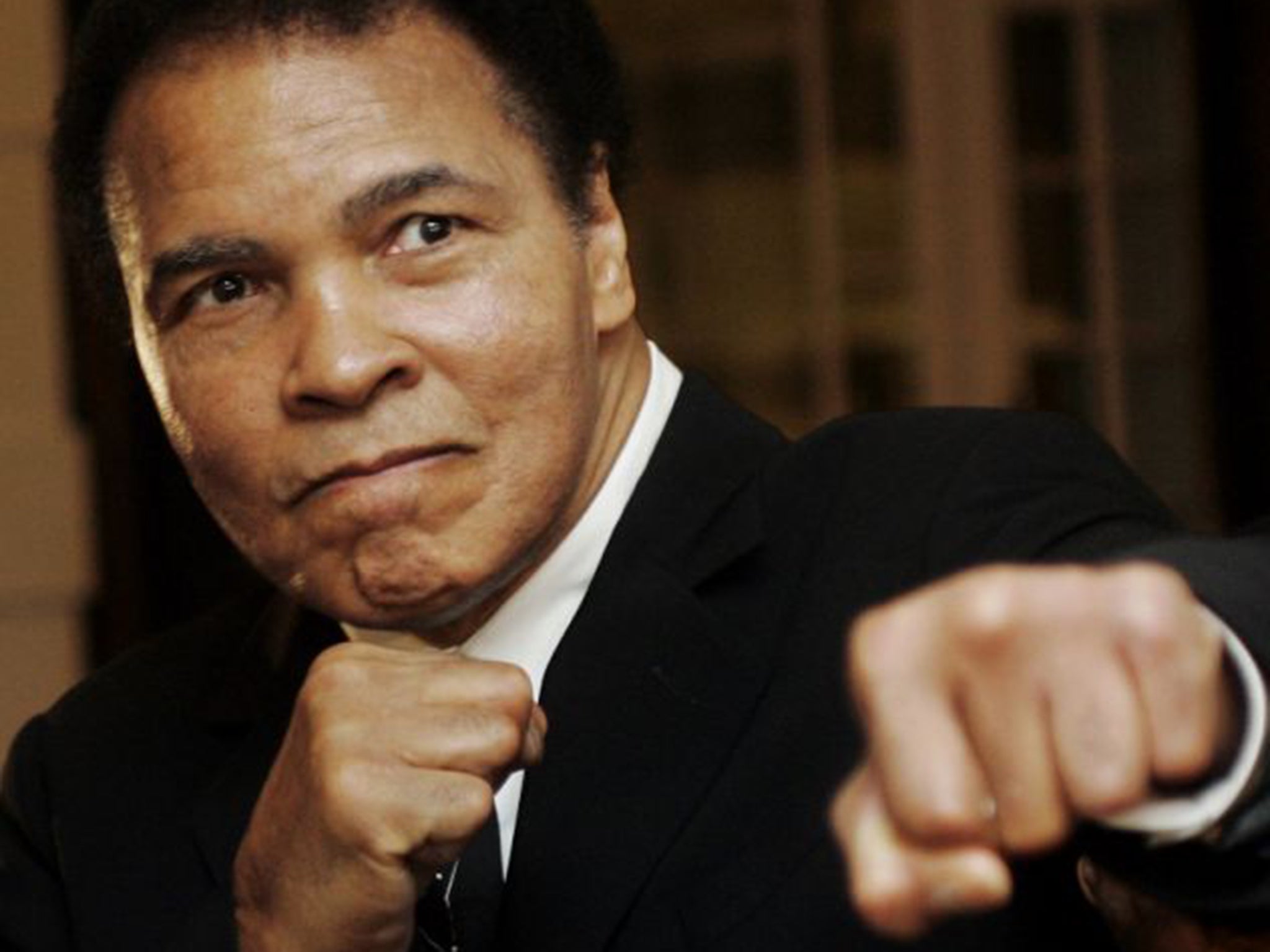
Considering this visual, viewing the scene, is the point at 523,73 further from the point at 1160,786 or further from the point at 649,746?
the point at 1160,786

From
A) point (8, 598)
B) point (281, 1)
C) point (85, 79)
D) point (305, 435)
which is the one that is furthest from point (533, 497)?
point (8, 598)

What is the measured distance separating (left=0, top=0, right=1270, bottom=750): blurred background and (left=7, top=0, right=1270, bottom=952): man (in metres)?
1.55

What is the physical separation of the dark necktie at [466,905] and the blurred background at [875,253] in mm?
1797

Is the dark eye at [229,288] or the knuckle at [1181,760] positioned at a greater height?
the dark eye at [229,288]

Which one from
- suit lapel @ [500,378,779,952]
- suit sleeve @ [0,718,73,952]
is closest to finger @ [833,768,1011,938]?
suit lapel @ [500,378,779,952]

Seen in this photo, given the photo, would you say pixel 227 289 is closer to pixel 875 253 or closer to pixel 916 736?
pixel 916 736

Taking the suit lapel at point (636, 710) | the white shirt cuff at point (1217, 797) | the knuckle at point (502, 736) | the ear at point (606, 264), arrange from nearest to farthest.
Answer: the white shirt cuff at point (1217, 797), the knuckle at point (502, 736), the suit lapel at point (636, 710), the ear at point (606, 264)

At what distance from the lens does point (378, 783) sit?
1.30 m

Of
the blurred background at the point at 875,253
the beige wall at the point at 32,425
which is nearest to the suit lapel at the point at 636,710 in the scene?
the blurred background at the point at 875,253

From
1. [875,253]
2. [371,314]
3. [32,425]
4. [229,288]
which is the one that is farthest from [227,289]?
[875,253]

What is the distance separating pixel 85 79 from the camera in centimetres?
175

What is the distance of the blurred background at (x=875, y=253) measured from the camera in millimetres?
3328

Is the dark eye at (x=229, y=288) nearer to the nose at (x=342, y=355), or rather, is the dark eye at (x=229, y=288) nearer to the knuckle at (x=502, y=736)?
the nose at (x=342, y=355)

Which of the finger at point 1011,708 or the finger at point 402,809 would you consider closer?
the finger at point 1011,708
